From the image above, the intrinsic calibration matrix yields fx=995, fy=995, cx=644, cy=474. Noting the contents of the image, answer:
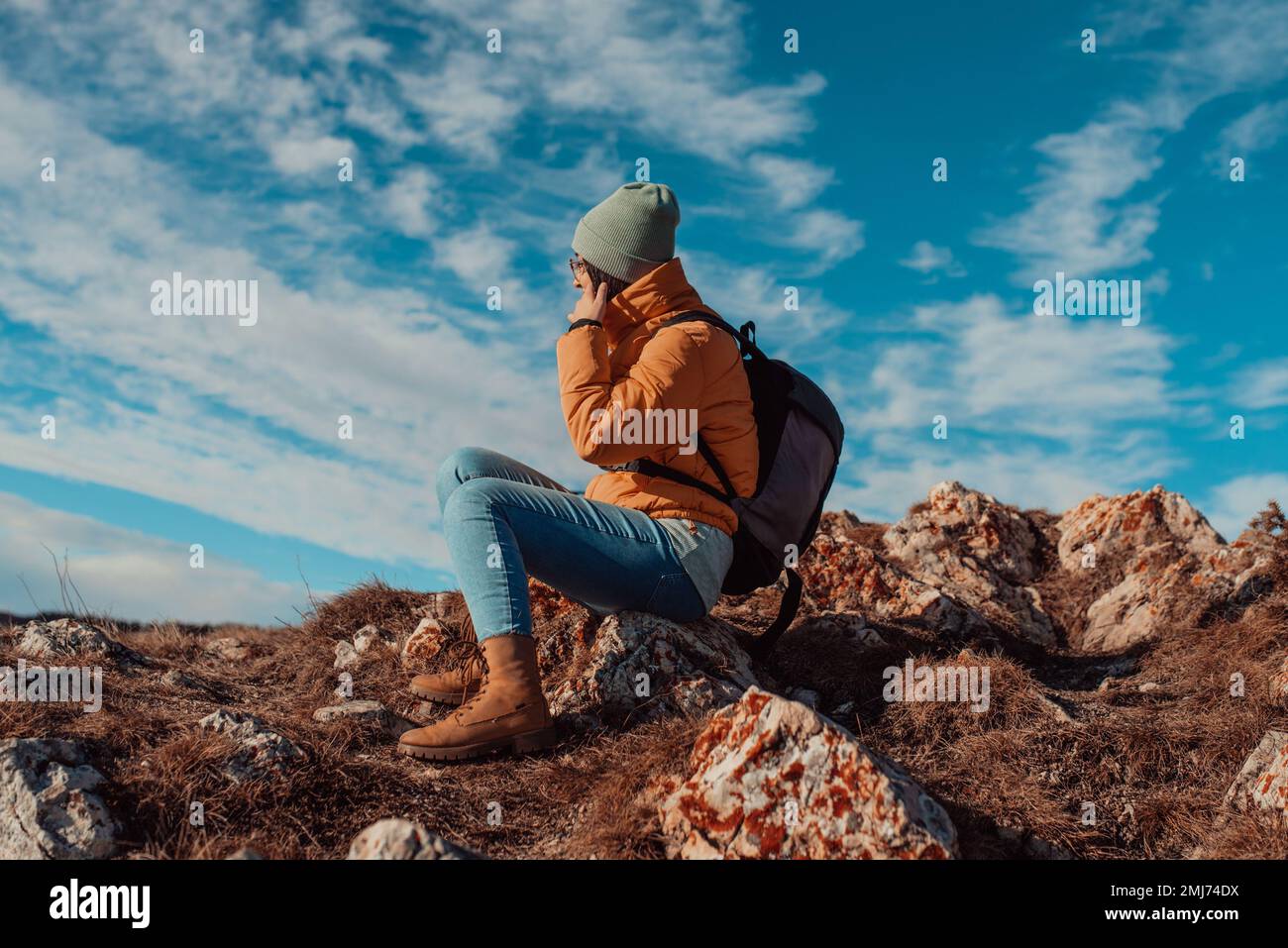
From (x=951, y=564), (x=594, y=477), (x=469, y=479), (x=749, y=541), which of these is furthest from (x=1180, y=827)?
(x=951, y=564)

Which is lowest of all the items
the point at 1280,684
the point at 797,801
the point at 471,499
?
the point at 797,801

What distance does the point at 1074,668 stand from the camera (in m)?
9.16

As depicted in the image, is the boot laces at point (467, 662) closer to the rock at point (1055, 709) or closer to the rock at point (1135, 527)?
the rock at point (1055, 709)

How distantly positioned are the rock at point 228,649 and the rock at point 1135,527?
934cm

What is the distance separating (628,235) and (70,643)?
18.3 ft

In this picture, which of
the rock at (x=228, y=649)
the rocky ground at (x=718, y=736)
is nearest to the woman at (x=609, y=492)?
the rocky ground at (x=718, y=736)

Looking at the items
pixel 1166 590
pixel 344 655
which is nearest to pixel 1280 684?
pixel 1166 590

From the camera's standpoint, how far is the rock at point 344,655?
8.05 metres

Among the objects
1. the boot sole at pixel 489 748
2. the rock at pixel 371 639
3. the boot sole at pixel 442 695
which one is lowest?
the boot sole at pixel 489 748

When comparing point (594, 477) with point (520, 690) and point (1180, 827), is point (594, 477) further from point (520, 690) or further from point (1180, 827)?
point (1180, 827)

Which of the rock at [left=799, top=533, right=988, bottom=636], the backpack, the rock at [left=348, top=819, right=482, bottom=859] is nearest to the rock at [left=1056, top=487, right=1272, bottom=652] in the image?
the rock at [left=799, top=533, right=988, bottom=636]

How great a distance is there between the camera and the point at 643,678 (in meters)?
6.38

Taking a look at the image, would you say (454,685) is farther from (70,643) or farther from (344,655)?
(70,643)

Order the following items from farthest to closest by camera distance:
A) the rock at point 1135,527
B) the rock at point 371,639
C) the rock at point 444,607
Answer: the rock at point 1135,527
the rock at point 444,607
the rock at point 371,639
